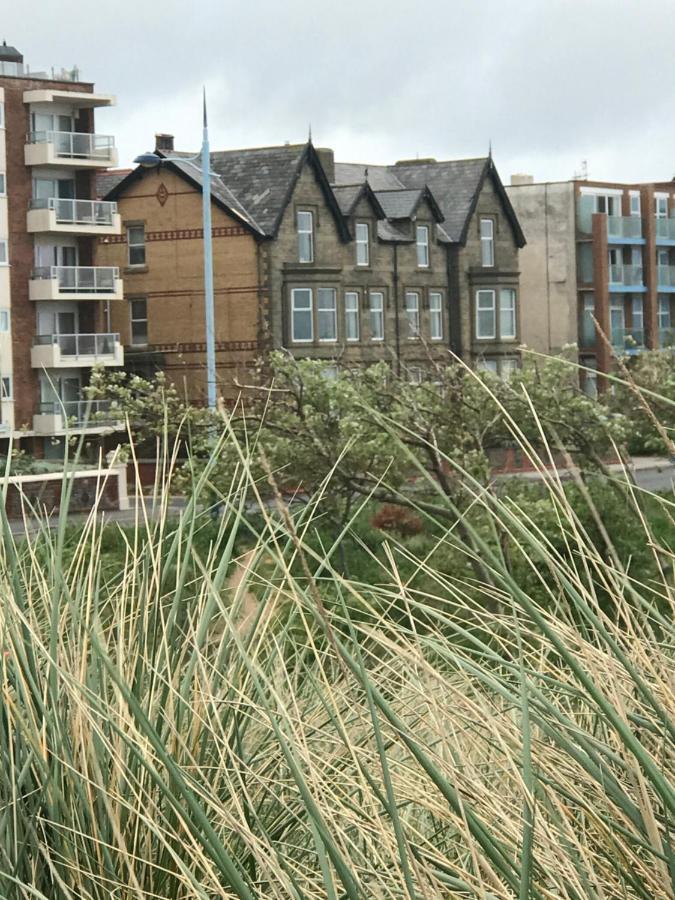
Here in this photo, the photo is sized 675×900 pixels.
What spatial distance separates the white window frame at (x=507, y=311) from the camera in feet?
182

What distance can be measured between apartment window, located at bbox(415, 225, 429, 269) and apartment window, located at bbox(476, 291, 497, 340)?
3009 mm

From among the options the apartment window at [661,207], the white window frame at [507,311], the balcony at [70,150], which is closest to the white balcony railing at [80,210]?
the balcony at [70,150]

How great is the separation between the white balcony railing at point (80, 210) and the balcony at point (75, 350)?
324 centimetres

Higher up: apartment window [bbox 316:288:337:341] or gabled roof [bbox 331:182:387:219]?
gabled roof [bbox 331:182:387:219]

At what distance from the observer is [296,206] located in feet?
157

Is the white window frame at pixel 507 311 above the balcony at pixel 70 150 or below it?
below

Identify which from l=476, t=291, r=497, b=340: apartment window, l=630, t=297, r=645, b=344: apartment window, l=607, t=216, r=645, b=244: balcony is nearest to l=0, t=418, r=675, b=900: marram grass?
l=476, t=291, r=497, b=340: apartment window

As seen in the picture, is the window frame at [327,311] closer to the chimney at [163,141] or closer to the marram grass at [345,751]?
the chimney at [163,141]

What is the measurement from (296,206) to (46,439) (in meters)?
10.3

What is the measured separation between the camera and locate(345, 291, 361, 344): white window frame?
162 ft

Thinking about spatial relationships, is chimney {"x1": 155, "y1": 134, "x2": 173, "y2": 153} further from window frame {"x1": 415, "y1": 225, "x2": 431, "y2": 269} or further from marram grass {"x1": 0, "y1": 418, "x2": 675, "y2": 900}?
marram grass {"x1": 0, "y1": 418, "x2": 675, "y2": 900}

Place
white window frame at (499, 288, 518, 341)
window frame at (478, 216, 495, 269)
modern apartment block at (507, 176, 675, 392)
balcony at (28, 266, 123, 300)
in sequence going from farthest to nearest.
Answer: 1. modern apartment block at (507, 176, 675, 392)
2. white window frame at (499, 288, 518, 341)
3. window frame at (478, 216, 495, 269)
4. balcony at (28, 266, 123, 300)

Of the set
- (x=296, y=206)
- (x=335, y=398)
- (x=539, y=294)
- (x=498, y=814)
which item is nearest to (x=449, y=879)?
(x=498, y=814)

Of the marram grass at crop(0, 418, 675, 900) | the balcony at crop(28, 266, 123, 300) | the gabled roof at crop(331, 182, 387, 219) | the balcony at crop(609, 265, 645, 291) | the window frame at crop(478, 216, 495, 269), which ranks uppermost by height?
the gabled roof at crop(331, 182, 387, 219)
